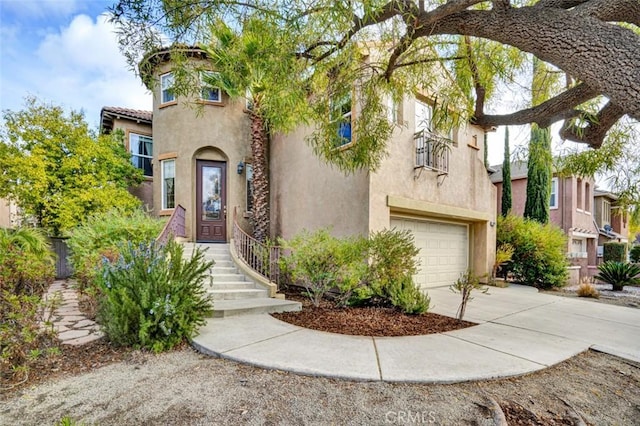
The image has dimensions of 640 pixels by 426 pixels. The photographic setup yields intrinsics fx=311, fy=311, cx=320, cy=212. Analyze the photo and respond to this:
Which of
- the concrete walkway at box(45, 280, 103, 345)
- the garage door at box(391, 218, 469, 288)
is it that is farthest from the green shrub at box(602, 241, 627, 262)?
the concrete walkway at box(45, 280, 103, 345)

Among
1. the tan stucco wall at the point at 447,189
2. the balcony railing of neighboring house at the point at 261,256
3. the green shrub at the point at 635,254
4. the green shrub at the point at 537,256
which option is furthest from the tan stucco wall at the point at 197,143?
the green shrub at the point at 635,254

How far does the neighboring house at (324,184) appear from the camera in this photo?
8133 mm

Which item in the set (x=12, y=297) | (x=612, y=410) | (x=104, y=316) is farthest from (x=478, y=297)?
(x=12, y=297)

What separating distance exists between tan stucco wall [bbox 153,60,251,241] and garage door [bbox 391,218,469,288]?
588 centimetres

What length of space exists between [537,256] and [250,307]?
33.9 ft

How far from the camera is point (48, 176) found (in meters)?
10.1

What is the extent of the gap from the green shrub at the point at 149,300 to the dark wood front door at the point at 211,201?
646 centimetres

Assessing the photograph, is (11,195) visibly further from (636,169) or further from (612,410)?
(636,169)

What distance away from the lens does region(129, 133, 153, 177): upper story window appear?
42.1 ft

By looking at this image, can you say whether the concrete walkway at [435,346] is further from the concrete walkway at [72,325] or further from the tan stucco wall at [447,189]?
the tan stucco wall at [447,189]

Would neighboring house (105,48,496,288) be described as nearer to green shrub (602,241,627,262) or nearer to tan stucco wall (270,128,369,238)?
tan stucco wall (270,128,369,238)

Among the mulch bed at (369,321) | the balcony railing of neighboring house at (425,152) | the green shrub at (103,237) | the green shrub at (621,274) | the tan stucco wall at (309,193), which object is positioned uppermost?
the balcony railing of neighboring house at (425,152)

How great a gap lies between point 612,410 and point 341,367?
253cm

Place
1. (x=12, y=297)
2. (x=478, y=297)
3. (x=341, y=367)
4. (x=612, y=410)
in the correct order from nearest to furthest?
(x=612, y=410), (x=12, y=297), (x=341, y=367), (x=478, y=297)
